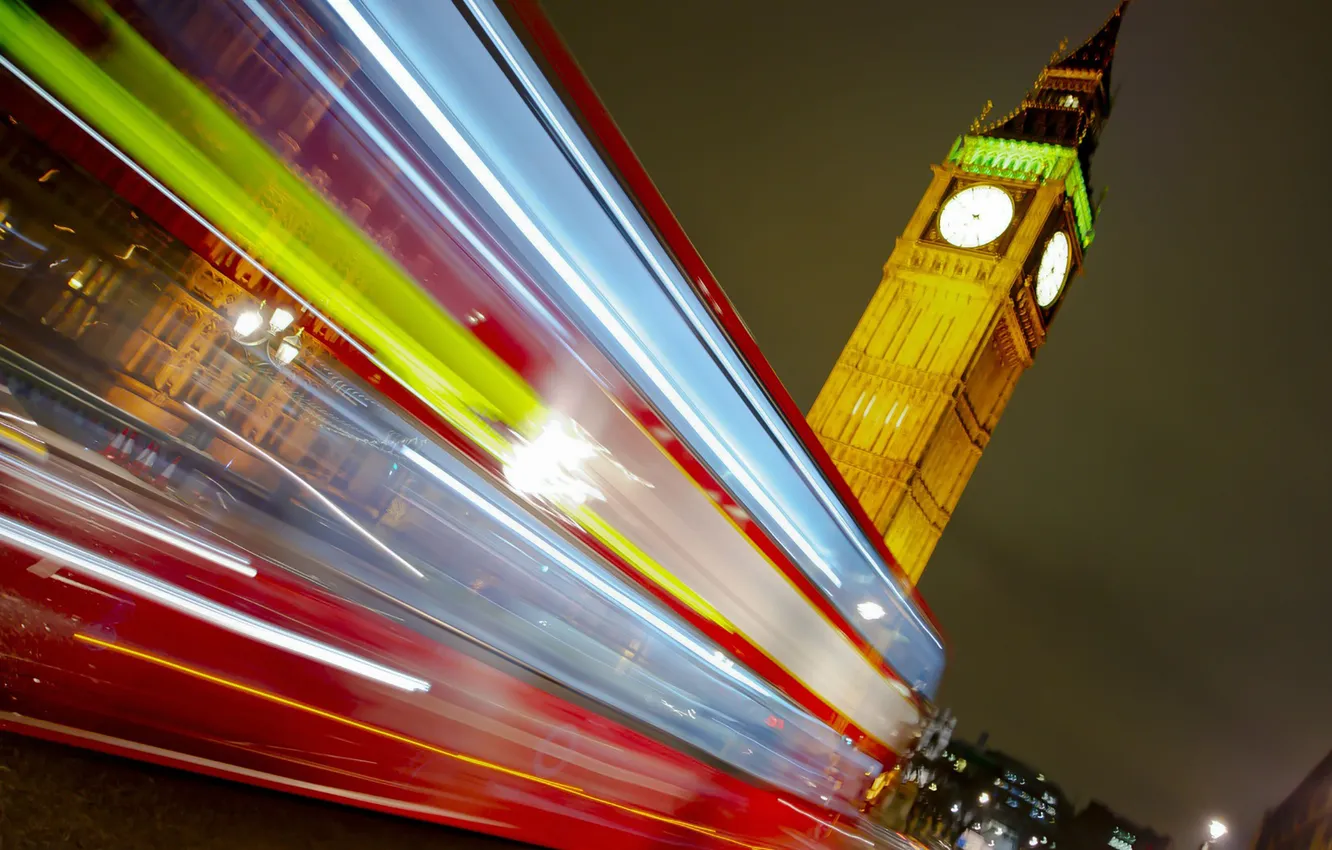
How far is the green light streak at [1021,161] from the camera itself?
1239 inches

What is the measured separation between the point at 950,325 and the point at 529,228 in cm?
2812

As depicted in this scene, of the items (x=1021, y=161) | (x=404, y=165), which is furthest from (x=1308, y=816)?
(x=404, y=165)

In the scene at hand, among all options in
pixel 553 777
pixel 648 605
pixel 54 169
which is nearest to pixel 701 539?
pixel 648 605

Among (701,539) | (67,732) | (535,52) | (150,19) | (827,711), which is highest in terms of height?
(535,52)

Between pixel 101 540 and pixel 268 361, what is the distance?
622 mm

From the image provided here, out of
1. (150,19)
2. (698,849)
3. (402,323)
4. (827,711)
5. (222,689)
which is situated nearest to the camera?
(150,19)

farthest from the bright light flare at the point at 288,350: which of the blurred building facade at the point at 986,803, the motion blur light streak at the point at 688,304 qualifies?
the blurred building facade at the point at 986,803

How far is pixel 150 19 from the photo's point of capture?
87.3 inches

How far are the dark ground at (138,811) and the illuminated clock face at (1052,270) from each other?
104 feet

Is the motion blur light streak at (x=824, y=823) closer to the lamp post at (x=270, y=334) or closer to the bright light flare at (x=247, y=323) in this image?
the lamp post at (x=270, y=334)

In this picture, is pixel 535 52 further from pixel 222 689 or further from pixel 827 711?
pixel 827 711

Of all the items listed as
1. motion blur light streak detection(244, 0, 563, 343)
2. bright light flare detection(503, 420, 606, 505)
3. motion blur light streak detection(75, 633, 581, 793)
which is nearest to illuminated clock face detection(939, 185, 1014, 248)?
bright light flare detection(503, 420, 606, 505)

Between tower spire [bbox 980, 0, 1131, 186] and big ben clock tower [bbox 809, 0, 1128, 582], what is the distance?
13cm

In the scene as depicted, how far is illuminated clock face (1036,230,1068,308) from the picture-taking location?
31406mm
